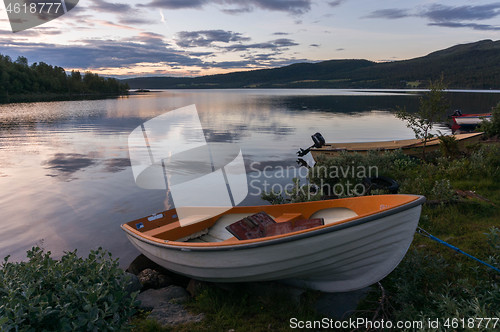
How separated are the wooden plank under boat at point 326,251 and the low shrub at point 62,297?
159 centimetres

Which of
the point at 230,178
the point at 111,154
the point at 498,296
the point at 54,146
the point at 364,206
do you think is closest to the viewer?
the point at 498,296

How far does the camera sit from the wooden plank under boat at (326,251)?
504 centimetres

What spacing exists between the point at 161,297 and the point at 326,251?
3.67 meters

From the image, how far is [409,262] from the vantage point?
6.00 m

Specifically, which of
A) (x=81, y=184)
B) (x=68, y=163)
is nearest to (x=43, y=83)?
(x=68, y=163)

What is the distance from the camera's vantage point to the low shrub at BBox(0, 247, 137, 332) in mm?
4016

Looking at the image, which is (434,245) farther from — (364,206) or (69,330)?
(69,330)

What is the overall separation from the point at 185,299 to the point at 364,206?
4145 millimetres

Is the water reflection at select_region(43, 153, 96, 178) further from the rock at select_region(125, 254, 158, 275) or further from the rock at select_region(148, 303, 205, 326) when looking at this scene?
the rock at select_region(148, 303, 205, 326)

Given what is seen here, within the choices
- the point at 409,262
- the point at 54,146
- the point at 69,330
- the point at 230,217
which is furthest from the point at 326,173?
the point at 54,146

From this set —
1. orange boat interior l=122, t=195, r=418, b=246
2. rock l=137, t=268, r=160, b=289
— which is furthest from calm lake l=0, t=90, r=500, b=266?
orange boat interior l=122, t=195, r=418, b=246

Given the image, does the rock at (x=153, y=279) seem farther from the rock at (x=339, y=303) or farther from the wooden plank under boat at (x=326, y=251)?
the rock at (x=339, y=303)

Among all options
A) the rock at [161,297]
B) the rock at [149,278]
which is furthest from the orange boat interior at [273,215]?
the rock at [161,297]

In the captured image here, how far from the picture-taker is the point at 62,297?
4.49 meters
